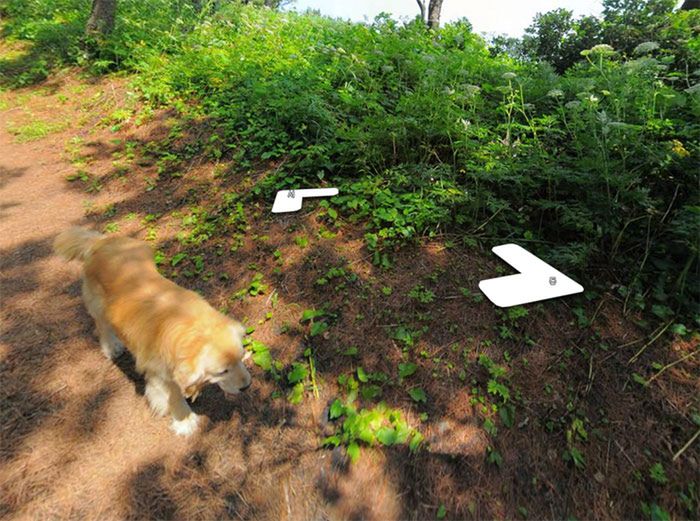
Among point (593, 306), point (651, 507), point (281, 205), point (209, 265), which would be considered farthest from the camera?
point (281, 205)

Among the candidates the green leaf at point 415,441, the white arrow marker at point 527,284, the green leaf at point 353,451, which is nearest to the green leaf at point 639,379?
the white arrow marker at point 527,284

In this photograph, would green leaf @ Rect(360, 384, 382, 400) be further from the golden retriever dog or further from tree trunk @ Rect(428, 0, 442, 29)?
tree trunk @ Rect(428, 0, 442, 29)

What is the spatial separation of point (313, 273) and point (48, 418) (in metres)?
2.36

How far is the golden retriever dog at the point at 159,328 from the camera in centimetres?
229

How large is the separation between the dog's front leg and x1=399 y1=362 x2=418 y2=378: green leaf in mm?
1601

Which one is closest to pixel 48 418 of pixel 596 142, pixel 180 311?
pixel 180 311

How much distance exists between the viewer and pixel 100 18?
318 inches

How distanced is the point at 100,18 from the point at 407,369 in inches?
392

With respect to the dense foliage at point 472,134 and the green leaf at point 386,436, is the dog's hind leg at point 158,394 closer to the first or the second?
the green leaf at point 386,436

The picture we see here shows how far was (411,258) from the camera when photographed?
3.71m

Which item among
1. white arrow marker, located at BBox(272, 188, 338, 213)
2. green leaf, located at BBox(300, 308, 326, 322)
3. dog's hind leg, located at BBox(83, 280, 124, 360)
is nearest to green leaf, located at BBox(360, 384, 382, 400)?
green leaf, located at BBox(300, 308, 326, 322)

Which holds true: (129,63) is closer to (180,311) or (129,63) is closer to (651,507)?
(180,311)

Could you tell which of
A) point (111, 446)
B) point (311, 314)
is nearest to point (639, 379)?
point (311, 314)

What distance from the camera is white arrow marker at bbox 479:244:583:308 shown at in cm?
298
